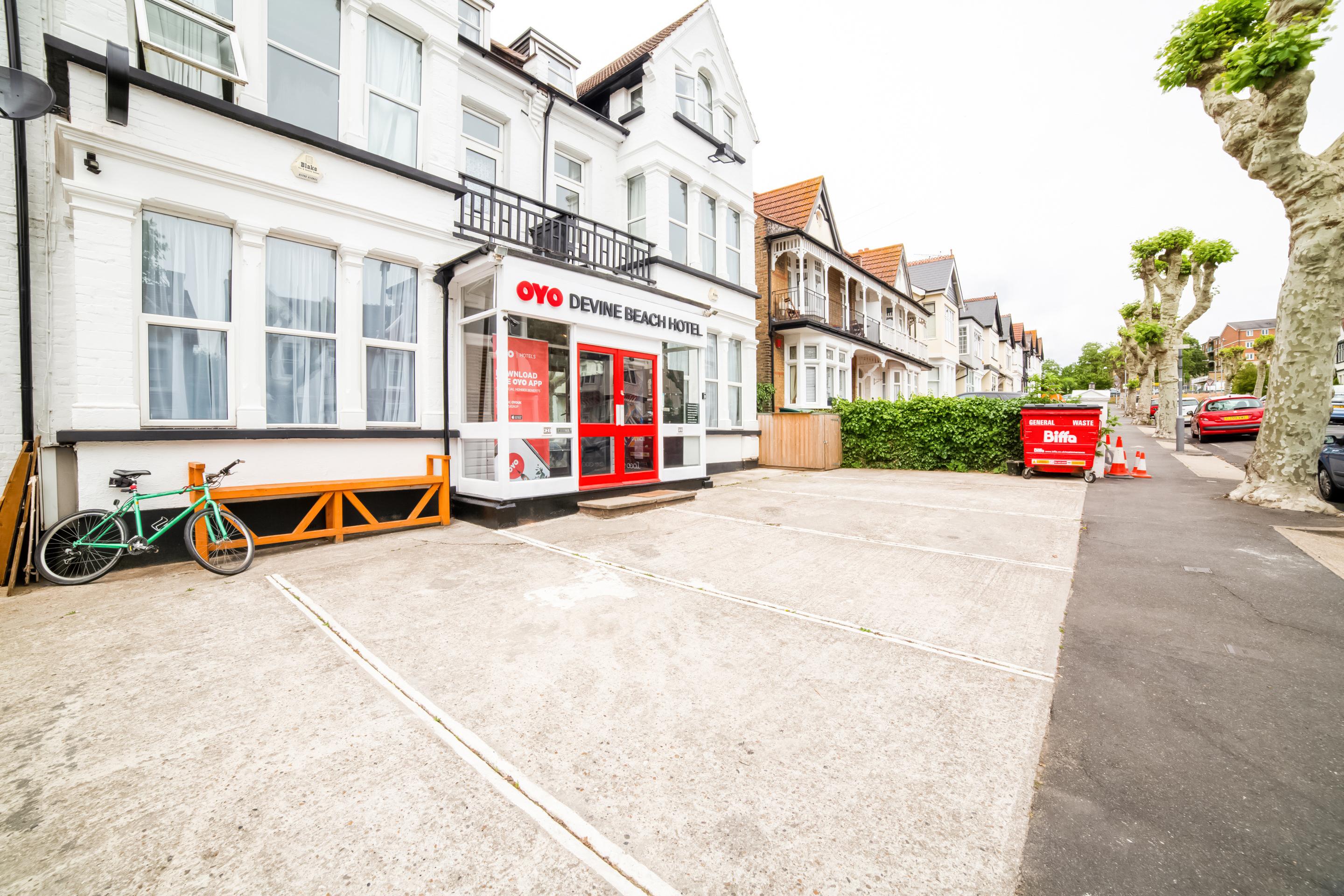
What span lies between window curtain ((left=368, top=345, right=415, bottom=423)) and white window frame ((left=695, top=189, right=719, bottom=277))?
8.24 metres

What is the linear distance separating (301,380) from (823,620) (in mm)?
7057

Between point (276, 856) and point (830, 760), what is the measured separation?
221 centimetres

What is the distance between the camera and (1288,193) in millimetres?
8359

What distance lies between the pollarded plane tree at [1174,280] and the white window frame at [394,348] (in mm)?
30430

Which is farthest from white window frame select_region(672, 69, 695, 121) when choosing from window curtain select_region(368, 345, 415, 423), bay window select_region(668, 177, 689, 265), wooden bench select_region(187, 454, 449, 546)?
wooden bench select_region(187, 454, 449, 546)

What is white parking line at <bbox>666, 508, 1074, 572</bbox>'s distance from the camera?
18.2 ft

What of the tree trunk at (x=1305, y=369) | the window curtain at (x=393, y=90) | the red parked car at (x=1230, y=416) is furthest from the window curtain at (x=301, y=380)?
the red parked car at (x=1230, y=416)

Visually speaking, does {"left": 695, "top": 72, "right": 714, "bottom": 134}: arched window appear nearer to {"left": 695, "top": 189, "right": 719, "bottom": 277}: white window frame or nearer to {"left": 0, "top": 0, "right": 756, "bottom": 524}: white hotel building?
{"left": 695, "top": 189, "right": 719, "bottom": 277}: white window frame

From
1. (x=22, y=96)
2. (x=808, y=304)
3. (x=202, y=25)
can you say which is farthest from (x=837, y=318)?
(x=22, y=96)

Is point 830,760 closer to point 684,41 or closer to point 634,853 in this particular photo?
point 634,853

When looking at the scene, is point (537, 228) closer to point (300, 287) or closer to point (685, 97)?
point (300, 287)

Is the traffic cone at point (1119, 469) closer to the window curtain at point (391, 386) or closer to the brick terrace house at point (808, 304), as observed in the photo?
the brick terrace house at point (808, 304)

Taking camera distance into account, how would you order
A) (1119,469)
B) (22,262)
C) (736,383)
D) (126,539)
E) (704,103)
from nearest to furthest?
(126,539) < (22,262) < (1119,469) < (704,103) < (736,383)

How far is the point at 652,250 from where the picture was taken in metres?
12.1
